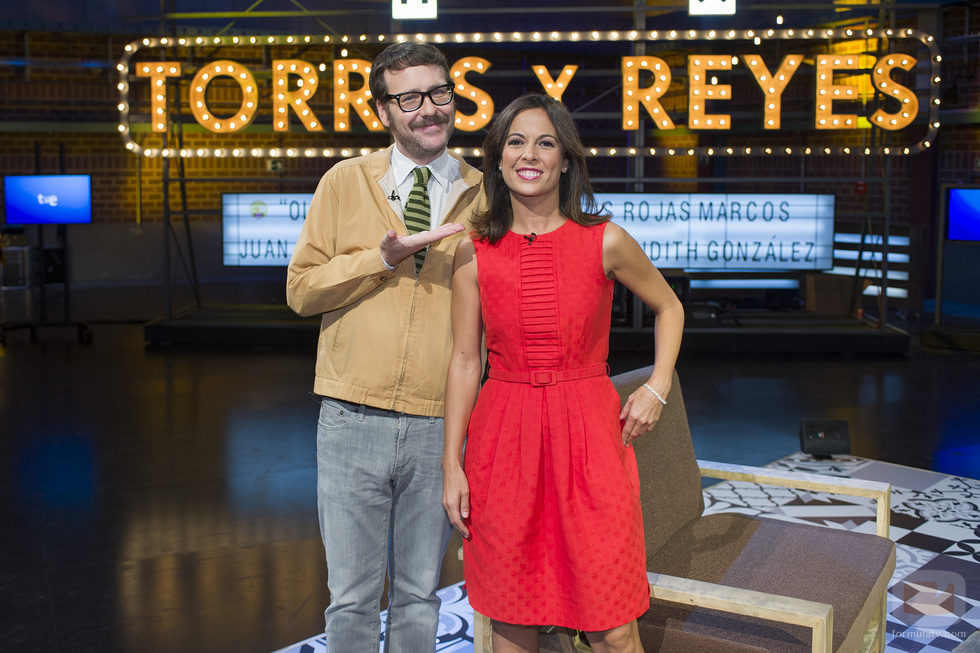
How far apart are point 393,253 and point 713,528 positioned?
4.98 feet

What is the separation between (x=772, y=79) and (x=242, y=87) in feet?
15.6

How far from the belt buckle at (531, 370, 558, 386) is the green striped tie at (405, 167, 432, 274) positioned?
1.35ft

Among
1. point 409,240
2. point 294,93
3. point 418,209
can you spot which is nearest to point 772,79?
point 294,93

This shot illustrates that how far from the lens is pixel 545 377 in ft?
7.06

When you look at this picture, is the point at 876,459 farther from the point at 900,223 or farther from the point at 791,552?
the point at 900,223

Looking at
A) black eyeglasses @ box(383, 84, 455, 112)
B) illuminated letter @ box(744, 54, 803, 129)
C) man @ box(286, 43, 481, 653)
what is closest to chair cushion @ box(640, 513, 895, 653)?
man @ box(286, 43, 481, 653)

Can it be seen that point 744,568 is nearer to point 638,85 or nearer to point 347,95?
point 638,85

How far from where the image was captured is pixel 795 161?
45.3 feet

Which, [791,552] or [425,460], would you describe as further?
[791,552]

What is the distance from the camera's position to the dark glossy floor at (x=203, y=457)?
3.56 m

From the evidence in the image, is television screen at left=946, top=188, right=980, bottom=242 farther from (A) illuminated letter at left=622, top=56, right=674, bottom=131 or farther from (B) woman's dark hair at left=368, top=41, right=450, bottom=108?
(B) woman's dark hair at left=368, top=41, right=450, bottom=108

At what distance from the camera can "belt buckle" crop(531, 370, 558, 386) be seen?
7.06 feet

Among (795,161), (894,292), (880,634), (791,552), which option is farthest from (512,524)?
(795,161)

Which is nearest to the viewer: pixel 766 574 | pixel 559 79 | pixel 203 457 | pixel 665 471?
pixel 766 574
